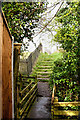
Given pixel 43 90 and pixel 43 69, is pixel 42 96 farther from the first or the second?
pixel 43 69

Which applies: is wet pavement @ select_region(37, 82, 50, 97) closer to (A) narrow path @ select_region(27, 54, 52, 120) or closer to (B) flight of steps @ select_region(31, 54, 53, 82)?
(A) narrow path @ select_region(27, 54, 52, 120)

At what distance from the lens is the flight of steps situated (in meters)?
11.2

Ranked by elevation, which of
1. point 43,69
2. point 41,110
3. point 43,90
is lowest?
point 41,110

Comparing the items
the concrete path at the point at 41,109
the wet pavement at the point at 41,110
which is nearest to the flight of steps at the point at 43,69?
the concrete path at the point at 41,109

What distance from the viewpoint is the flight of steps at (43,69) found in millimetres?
11211

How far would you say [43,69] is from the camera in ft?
41.3

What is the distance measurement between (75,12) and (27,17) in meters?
2.50

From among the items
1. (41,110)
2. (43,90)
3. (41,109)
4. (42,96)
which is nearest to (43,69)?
(43,90)

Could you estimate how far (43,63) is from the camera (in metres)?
14.1

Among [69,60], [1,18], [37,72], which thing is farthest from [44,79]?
[1,18]

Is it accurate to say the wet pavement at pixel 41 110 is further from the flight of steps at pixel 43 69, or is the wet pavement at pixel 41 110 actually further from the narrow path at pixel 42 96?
the flight of steps at pixel 43 69

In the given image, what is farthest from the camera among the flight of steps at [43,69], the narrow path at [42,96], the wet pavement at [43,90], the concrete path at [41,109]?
the flight of steps at [43,69]

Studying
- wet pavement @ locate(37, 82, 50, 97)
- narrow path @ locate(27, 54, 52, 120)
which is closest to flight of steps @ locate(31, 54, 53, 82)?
narrow path @ locate(27, 54, 52, 120)

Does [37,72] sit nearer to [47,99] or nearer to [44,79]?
[44,79]
